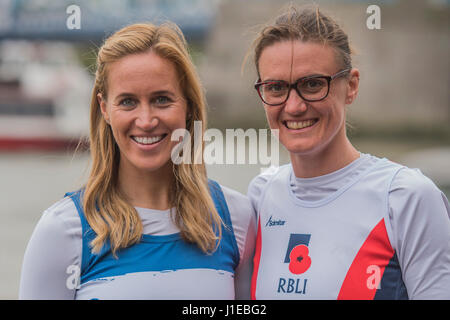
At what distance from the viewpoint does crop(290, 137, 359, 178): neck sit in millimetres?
2172

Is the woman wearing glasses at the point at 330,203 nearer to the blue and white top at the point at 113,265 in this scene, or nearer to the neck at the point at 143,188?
the blue and white top at the point at 113,265

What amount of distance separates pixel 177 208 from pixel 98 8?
1621cm

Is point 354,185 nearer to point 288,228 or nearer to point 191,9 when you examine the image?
point 288,228

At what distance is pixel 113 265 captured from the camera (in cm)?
207

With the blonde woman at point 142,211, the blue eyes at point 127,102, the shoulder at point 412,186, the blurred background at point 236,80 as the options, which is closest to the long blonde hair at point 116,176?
the blonde woman at point 142,211

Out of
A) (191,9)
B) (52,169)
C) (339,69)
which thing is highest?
(191,9)

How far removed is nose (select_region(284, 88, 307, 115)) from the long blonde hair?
363 mm

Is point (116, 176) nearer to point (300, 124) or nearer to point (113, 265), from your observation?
point (113, 265)

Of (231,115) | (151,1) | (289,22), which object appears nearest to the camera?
(289,22)

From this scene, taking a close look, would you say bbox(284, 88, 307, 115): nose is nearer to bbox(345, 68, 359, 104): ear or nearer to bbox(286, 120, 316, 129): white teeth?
bbox(286, 120, 316, 129): white teeth

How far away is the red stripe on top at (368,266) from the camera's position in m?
1.95

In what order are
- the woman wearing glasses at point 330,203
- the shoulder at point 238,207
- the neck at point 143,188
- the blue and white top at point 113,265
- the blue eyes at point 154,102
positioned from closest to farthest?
the woman wearing glasses at point 330,203, the blue and white top at point 113,265, the blue eyes at point 154,102, the neck at point 143,188, the shoulder at point 238,207

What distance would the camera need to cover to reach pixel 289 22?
214 centimetres
